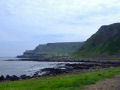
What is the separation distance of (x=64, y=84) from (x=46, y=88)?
2.91 metres

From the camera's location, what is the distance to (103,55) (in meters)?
176

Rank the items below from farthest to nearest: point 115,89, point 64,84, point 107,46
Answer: point 107,46
point 64,84
point 115,89

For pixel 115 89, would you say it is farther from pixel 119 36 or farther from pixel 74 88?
pixel 119 36

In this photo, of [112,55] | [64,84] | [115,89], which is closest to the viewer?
[115,89]

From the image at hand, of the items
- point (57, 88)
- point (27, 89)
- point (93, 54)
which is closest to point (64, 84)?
point (57, 88)

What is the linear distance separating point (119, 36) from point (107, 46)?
15.8 m

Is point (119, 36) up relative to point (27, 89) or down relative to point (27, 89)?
up

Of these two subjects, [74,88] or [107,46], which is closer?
[74,88]

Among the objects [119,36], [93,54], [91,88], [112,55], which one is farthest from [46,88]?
[119,36]

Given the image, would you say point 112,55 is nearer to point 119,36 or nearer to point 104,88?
point 119,36

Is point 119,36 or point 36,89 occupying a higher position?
point 119,36

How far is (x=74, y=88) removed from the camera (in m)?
27.4

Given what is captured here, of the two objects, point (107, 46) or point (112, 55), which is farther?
point (107, 46)

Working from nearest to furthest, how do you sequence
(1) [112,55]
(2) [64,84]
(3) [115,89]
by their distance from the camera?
(3) [115,89]
(2) [64,84]
(1) [112,55]
